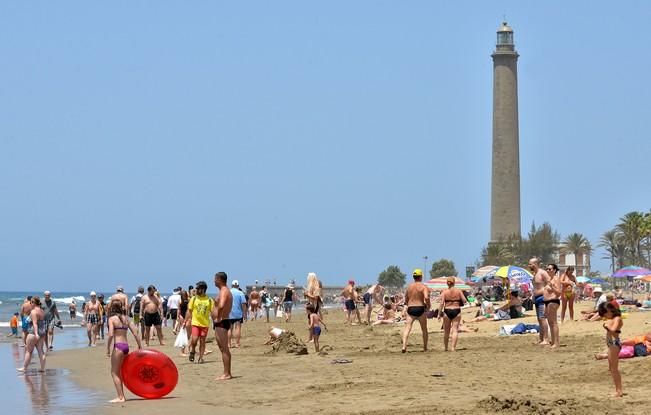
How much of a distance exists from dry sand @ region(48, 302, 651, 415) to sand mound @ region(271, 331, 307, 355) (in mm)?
260

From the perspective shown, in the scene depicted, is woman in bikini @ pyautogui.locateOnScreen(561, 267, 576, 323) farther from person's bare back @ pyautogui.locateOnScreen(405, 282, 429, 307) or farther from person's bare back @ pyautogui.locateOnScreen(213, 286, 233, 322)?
person's bare back @ pyautogui.locateOnScreen(213, 286, 233, 322)

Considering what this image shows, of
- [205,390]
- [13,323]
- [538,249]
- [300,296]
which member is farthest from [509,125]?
[205,390]

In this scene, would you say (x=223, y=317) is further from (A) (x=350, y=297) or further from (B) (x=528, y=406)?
(A) (x=350, y=297)

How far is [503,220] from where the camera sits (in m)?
79.9

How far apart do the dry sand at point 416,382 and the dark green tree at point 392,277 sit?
3428 inches

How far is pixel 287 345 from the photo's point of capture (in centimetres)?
2003

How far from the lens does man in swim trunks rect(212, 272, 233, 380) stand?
51.0 feet

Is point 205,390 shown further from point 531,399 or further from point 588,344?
point 588,344

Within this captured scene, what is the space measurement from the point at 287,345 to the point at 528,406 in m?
9.42

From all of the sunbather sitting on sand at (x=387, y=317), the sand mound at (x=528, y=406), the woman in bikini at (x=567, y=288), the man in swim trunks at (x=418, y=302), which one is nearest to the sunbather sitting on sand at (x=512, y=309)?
the woman in bikini at (x=567, y=288)

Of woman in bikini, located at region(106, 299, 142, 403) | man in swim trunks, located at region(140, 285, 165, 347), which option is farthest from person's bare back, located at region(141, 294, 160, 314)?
woman in bikini, located at region(106, 299, 142, 403)

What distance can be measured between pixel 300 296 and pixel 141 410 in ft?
294

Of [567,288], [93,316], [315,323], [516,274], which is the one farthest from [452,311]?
[516,274]

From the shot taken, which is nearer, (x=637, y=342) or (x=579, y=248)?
(x=637, y=342)
